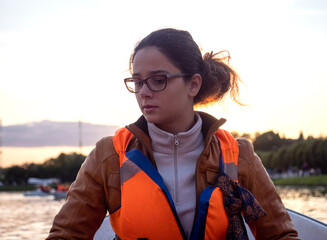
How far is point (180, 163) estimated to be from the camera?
179 centimetres

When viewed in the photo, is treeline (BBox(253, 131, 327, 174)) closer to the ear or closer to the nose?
the ear

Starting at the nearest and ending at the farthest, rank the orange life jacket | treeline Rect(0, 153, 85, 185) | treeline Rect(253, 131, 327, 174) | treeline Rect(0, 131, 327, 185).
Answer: the orange life jacket → treeline Rect(253, 131, 327, 174) → treeline Rect(0, 131, 327, 185) → treeline Rect(0, 153, 85, 185)

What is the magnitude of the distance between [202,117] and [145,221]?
1.86 ft

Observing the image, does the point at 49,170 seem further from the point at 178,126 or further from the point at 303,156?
the point at 178,126

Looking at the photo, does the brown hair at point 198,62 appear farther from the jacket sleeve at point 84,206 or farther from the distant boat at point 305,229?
the distant boat at point 305,229

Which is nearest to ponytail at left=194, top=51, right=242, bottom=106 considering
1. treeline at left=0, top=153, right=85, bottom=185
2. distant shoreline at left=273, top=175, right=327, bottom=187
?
distant shoreline at left=273, top=175, right=327, bottom=187

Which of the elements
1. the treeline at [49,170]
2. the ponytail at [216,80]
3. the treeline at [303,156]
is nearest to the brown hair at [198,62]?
the ponytail at [216,80]

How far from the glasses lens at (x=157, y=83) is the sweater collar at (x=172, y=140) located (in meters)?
0.19

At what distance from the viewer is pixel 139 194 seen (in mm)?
1688

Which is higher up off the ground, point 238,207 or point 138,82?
point 138,82

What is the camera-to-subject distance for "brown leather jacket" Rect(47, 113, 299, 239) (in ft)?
5.58

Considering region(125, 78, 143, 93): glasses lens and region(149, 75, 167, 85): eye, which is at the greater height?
region(149, 75, 167, 85): eye

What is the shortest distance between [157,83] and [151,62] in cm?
9

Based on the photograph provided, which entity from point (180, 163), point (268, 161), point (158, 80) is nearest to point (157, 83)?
point (158, 80)
